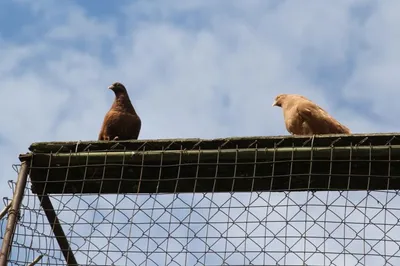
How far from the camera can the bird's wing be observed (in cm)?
638

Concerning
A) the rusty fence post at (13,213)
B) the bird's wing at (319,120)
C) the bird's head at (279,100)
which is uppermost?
the bird's head at (279,100)

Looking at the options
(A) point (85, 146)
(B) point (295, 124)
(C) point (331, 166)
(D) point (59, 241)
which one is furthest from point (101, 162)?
(B) point (295, 124)

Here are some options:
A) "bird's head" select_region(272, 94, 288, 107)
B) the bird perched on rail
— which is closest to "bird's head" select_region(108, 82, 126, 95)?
the bird perched on rail

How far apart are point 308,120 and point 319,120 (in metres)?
0.10

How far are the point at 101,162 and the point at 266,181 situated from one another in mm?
1070

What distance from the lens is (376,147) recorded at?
196 inches

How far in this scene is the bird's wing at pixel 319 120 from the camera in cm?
638

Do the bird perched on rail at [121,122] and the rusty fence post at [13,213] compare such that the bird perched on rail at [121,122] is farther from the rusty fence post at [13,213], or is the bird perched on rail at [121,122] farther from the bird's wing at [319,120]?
the rusty fence post at [13,213]

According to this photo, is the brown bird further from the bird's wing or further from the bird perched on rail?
the bird perched on rail

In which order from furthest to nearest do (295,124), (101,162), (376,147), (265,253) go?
1. (295,124)
2. (101,162)
3. (376,147)
4. (265,253)

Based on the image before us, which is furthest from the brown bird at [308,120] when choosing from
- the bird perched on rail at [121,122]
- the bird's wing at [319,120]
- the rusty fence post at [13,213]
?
the rusty fence post at [13,213]

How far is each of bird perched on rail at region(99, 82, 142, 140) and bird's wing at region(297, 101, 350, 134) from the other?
143 cm

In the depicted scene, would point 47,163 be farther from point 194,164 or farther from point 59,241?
point 194,164

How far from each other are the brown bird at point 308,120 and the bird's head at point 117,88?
5.05 feet
